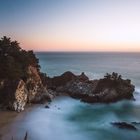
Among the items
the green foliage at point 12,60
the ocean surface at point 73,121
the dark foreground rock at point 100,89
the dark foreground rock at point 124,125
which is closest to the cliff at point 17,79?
the green foliage at point 12,60

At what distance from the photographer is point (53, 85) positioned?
2506 inches

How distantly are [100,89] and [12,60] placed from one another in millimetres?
20454

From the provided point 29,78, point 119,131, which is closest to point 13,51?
point 29,78

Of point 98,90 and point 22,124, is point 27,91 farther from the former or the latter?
point 98,90

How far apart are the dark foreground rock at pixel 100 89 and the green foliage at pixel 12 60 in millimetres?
11376

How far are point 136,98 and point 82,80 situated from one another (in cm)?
1343

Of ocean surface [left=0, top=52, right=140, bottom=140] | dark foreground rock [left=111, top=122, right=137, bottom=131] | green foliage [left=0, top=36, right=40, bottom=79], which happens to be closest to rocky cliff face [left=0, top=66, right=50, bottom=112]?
green foliage [left=0, top=36, right=40, bottom=79]

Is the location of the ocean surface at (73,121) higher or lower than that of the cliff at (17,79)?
lower

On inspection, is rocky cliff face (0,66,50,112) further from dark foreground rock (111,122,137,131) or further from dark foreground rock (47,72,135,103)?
dark foreground rock (111,122,137,131)

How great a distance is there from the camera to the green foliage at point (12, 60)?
46406 mm

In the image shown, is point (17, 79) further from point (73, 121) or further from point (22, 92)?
point (73, 121)

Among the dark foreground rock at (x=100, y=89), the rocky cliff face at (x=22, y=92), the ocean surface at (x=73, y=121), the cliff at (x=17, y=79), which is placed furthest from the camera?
the dark foreground rock at (x=100, y=89)

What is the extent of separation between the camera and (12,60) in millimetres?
46906

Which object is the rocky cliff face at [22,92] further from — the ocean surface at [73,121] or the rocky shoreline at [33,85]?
the ocean surface at [73,121]
